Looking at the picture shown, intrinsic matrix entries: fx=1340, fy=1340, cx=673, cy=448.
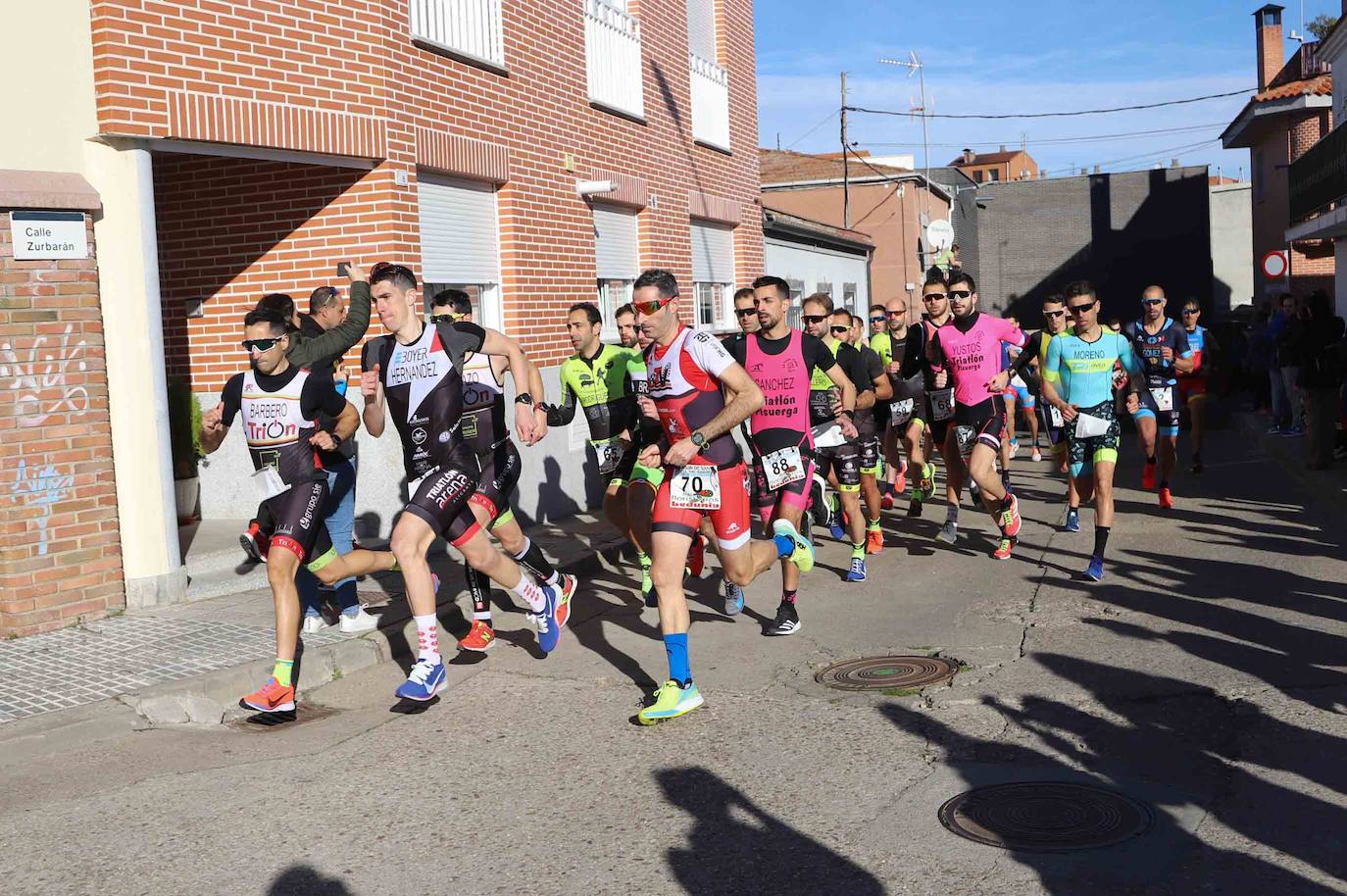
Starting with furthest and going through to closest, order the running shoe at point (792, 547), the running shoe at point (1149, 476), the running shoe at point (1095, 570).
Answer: the running shoe at point (1149, 476) → the running shoe at point (1095, 570) → the running shoe at point (792, 547)

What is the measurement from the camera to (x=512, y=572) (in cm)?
732

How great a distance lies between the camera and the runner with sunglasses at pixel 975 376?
33.2 ft

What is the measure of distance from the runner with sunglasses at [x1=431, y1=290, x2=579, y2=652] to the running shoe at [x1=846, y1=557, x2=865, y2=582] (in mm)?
2364

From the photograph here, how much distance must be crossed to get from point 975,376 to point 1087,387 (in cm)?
86

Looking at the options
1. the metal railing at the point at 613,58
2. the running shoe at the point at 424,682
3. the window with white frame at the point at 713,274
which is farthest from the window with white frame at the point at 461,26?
the running shoe at the point at 424,682

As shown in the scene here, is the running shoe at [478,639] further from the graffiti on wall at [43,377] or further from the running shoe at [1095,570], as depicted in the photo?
the running shoe at [1095,570]

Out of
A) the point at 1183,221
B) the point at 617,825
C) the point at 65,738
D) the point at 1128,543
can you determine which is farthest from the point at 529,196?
the point at 1183,221

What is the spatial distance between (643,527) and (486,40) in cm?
604

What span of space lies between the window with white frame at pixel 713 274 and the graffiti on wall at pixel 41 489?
400 inches

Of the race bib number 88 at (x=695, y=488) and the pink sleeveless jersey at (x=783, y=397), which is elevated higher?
the pink sleeveless jersey at (x=783, y=397)

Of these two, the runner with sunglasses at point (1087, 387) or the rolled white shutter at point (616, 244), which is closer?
the runner with sunglasses at point (1087, 387)

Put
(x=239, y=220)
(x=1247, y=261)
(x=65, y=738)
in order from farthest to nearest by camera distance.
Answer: (x=1247, y=261)
(x=239, y=220)
(x=65, y=738)

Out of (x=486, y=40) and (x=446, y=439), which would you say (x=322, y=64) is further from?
(x=446, y=439)

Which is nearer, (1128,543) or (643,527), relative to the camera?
(643,527)
